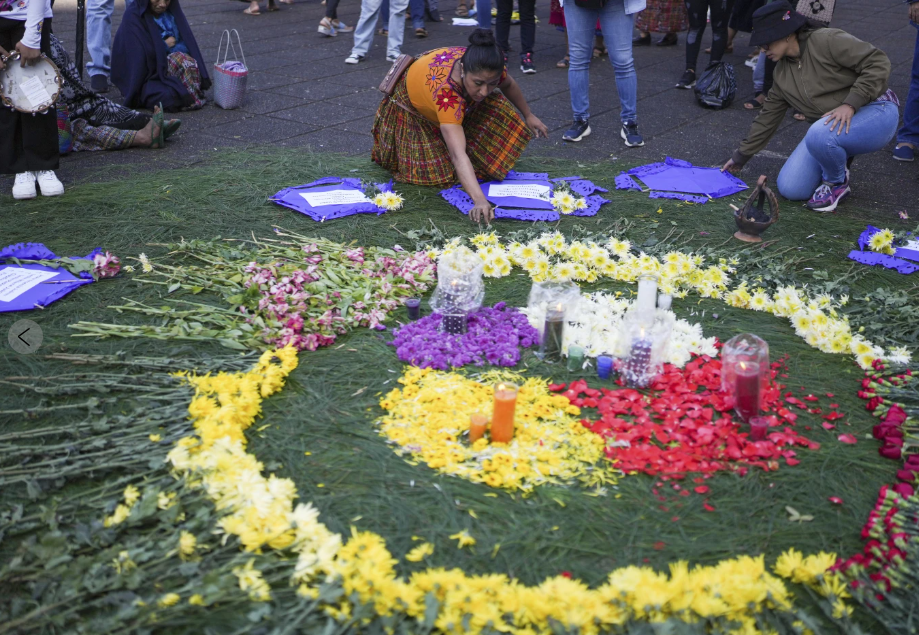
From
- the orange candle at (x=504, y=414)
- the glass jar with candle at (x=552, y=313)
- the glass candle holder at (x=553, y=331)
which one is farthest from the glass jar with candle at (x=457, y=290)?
the orange candle at (x=504, y=414)

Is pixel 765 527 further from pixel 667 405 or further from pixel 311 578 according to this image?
pixel 311 578

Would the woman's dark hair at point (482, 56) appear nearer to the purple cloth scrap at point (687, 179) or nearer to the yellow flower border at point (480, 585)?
the purple cloth scrap at point (687, 179)

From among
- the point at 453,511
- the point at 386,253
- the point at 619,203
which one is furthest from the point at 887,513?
the point at 619,203

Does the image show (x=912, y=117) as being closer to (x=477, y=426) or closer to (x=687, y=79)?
(x=687, y=79)

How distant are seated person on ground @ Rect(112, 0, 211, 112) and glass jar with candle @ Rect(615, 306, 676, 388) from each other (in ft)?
16.0

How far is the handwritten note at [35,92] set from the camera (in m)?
4.46

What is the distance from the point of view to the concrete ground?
559cm

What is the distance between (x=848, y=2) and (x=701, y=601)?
529 inches

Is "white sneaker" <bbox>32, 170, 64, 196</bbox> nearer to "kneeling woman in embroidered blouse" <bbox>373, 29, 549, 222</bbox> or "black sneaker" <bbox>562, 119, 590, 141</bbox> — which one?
"kneeling woman in embroidered blouse" <bbox>373, 29, 549, 222</bbox>

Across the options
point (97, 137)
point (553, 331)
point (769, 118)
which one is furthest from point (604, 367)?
point (97, 137)

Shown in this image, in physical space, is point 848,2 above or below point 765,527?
above

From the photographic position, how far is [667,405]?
283 centimetres

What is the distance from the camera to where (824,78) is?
15.4ft

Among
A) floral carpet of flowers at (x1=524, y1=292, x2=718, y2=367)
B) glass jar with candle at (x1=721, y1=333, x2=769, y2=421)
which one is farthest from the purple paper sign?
glass jar with candle at (x1=721, y1=333, x2=769, y2=421)
